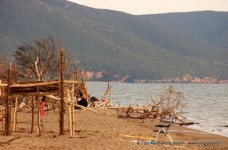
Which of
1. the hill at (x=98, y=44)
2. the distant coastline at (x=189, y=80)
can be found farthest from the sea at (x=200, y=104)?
the distant coastline at (x=189, y=80)

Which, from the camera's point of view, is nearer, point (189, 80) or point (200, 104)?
point (200, 104)

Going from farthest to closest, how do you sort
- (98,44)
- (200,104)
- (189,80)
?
(189,80) → (98,44) → (200,104)

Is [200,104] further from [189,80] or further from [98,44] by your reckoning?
[189,80]

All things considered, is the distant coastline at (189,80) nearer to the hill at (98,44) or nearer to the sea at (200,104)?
the hill at (98,44)

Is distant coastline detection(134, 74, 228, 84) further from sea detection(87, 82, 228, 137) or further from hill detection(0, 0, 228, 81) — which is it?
sea detection(87, 82, 228, 137)

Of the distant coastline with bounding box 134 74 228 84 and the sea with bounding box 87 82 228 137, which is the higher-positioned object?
the distant coastline with bounding box 134 74 228 84

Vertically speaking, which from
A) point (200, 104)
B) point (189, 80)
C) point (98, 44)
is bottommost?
point (200, 104)

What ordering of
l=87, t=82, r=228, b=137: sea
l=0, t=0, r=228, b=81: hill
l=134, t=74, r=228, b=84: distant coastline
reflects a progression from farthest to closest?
l=134, t=74, r=228, b=84: distant coastline, l=0, t=0, r=228, b=81: hill, l=87, t=82, r=228, b=137: sea

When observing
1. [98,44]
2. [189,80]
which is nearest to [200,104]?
[98,44]

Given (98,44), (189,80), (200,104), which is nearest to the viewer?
(200,104)

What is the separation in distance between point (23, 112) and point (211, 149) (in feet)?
49.0

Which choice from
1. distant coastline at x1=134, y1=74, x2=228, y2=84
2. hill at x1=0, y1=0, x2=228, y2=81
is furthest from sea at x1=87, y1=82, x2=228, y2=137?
distant coastline at x1=134, y1=74, x2=228, y2=84

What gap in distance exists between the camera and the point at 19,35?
144250 mm

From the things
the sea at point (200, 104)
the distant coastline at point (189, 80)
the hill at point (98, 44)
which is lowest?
the sea at point (200, 104)
